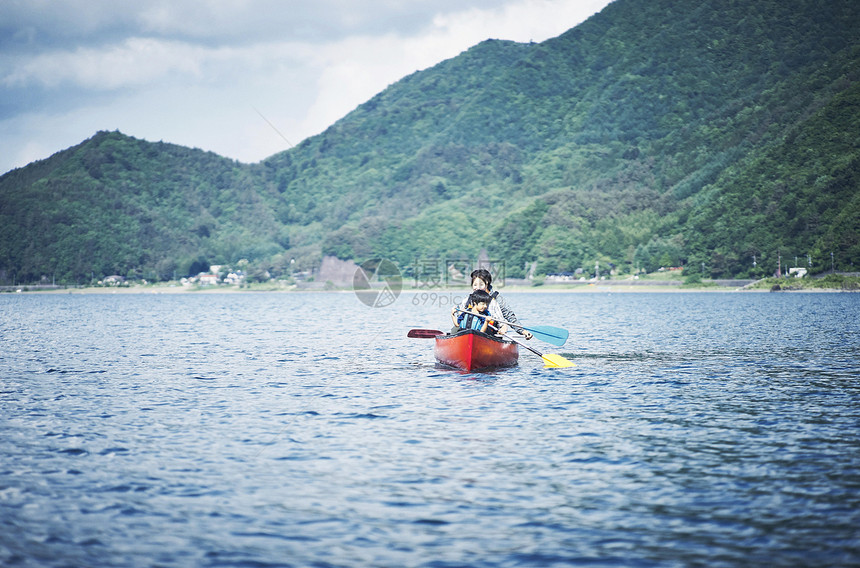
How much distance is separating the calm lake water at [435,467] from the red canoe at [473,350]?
2.43 ft

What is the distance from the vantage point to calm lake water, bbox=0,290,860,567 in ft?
36.2

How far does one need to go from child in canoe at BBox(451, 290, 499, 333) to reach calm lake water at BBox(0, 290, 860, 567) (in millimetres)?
2054

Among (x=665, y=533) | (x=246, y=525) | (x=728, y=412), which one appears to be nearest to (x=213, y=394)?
(x=246, y=525)

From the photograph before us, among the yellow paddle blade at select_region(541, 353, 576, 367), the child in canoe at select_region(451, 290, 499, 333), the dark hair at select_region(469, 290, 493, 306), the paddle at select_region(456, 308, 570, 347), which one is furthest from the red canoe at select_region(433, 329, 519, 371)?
the paddle at select_region(456, 308, 570, 347)

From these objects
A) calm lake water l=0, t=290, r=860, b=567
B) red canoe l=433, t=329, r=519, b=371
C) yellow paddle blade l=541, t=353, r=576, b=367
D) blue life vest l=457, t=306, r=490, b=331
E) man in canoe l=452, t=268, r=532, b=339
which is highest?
man in canoe l=452, t=268, r=532, b=339

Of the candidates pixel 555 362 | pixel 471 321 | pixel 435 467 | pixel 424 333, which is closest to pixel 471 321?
pixel 471 321

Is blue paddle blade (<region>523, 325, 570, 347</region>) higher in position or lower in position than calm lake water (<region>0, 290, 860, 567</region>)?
higher

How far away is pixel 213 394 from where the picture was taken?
26422 mm

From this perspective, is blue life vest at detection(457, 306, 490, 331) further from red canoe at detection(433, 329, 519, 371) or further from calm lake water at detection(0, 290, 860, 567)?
calm lake water at detection(0, 290, 860, 567)

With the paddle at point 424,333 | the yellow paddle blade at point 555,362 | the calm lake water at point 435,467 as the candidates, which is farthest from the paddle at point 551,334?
the paddle at point 424,333

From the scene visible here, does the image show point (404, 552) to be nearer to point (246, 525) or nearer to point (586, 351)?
point (246, 525)

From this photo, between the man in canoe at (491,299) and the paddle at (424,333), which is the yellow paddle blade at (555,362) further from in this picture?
the paddle at (424,333)

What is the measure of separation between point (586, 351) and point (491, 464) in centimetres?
2637

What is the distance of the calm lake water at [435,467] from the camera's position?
11039mm
